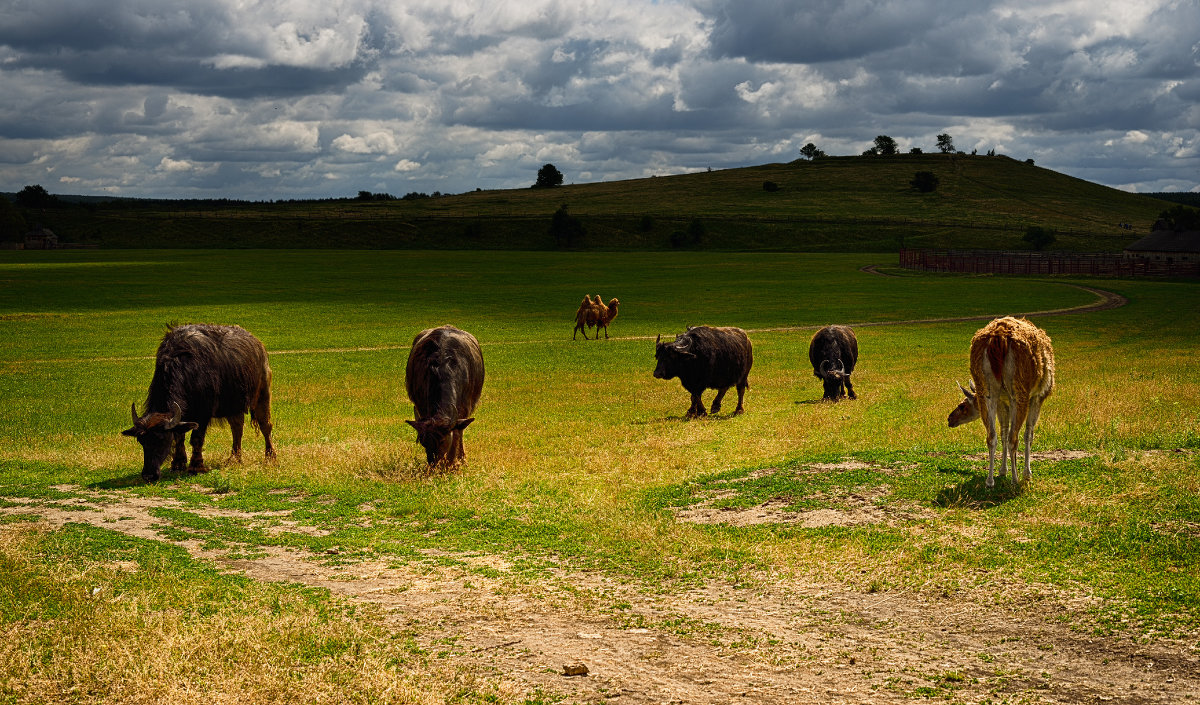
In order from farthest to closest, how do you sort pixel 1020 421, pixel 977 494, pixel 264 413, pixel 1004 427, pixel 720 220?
pixel 720 220 < pixel 264 413 < pixel 1004 427 < pixel 1020 421 < pixel 977 494

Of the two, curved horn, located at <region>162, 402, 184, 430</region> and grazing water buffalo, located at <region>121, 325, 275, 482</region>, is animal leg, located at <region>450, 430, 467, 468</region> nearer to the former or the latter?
grazing water buffalo, located at <region>121, 325, 275, 482</region>

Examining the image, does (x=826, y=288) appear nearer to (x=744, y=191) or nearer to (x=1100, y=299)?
(x=1100, y=299)

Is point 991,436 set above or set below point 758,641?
above

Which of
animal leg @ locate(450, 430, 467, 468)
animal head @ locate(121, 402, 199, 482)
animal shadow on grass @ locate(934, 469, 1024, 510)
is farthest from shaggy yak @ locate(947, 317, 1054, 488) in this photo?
animal head @ locate(121, 402, 199, 482)

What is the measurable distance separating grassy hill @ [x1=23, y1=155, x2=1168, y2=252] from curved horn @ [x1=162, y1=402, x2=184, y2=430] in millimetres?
115239

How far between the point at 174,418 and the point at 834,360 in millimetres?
16363

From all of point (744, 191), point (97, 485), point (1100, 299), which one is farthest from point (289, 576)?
point (744, 191)

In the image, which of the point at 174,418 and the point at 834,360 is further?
the point at 834,360

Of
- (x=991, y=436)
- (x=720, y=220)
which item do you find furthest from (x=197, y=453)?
(x=720, y=220)

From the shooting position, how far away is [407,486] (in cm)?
1536

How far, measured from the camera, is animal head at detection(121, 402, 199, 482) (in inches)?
625

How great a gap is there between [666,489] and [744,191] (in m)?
177

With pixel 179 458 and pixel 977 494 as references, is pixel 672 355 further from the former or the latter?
pixel 179 458

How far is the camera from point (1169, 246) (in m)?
94.4
